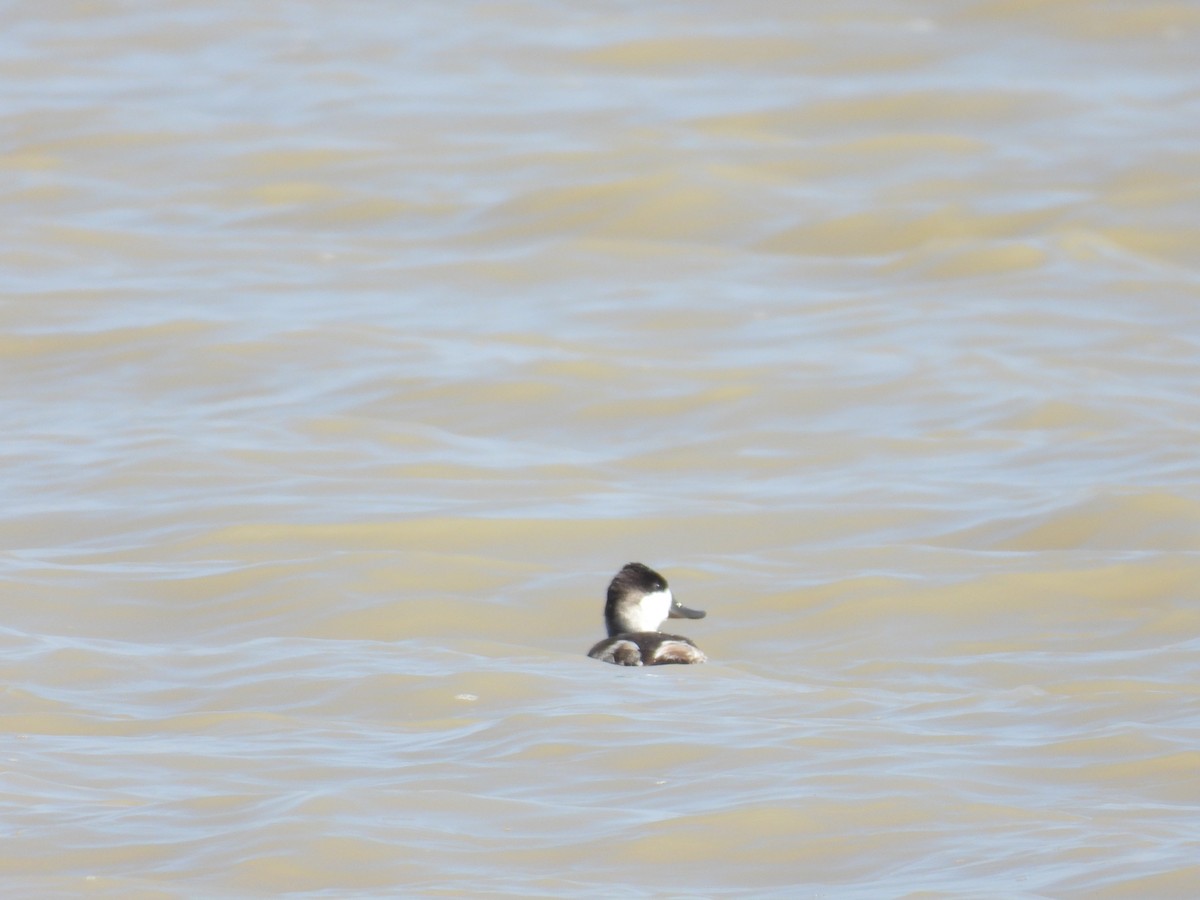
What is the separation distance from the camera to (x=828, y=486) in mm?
9625

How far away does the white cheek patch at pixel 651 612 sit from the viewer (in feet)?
24.4

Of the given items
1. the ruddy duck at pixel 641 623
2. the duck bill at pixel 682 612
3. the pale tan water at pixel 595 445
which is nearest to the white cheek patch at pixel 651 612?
the ruddy duck at pixel 641 623

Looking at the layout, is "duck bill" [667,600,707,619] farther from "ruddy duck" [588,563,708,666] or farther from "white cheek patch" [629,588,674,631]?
"white cheek patch" [629,588,674,631]

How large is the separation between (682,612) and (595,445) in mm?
2597

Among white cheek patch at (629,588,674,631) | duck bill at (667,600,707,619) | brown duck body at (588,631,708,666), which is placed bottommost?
brown duck body at (588,631,708,666)

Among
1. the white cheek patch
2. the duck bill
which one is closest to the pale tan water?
the duck bill

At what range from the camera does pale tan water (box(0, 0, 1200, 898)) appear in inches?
217

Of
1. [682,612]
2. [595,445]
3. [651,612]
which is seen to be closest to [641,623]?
[651,612]

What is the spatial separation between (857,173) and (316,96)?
4.61 meters

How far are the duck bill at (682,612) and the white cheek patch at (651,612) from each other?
151 mm

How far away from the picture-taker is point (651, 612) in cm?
750

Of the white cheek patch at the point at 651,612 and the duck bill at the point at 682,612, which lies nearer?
the white cheek patch at the point at 651,612

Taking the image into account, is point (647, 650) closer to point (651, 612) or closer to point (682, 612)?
point (651, 612)

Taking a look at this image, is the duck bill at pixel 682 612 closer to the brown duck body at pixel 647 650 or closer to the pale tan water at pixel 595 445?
the pale tan water at pixel 595 445
